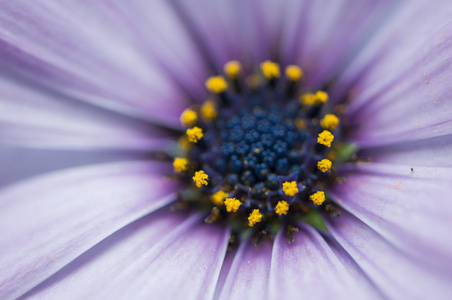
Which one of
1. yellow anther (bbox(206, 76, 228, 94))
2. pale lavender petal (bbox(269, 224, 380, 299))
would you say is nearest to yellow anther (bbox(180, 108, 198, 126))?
yellow anther (bbox(206, 76, 228, 94))

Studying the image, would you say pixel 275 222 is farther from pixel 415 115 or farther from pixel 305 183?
pixel 415 115

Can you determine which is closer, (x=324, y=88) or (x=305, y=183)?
(x=305, y=183)

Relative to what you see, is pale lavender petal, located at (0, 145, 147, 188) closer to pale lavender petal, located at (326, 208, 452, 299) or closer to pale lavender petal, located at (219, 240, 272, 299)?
pale lavender petal, located at (219, 240, 272, 299)

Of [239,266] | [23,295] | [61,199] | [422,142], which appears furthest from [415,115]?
[23,295]

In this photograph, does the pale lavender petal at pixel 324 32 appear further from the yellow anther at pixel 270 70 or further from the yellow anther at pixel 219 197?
the yellow anther at pixel 219 197

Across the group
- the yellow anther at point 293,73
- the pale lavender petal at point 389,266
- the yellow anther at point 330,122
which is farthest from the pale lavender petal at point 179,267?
the yellow anther at point 293,73

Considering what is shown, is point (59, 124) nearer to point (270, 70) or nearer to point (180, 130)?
point (180, 130)
